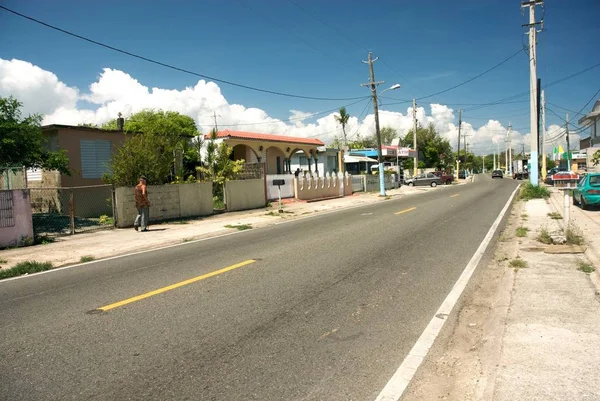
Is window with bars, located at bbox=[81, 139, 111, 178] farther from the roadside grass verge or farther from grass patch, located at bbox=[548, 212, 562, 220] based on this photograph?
grass patch, located at bbox=[548, 212, 562, 220]

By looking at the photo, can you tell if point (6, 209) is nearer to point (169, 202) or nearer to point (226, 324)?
point (169, 202)

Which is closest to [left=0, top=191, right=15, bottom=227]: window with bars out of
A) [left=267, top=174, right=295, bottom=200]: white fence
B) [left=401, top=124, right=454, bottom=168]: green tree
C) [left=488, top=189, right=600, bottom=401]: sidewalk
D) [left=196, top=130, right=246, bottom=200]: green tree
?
[left=196, top=130, right=246, bottom=200]: green tree

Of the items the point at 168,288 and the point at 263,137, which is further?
the point at 263,137

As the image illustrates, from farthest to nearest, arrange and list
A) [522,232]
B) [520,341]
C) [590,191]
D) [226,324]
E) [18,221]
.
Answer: [590,191]
[18,221]
[522,232]
[226,324]
[520,341]

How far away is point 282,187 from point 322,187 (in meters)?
4.42

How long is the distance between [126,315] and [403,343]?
341 centimetres

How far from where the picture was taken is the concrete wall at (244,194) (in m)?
20.9

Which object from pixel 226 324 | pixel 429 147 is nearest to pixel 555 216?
pixel 226 324

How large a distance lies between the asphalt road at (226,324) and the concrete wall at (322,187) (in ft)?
59.8

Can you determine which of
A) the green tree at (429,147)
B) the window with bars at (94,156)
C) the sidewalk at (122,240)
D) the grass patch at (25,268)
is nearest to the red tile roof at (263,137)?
the window with bars at (94,156)

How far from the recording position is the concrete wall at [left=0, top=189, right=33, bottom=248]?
11883mm

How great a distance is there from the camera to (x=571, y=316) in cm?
495

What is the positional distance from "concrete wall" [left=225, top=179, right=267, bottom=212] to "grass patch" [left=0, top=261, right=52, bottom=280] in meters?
11.7

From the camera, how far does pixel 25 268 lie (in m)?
8.91
